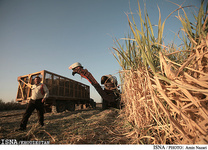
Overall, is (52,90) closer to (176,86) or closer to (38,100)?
(38,100)

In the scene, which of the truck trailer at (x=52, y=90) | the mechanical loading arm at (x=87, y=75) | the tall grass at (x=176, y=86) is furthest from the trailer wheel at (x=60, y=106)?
the tall grass at (x=176, y=86)

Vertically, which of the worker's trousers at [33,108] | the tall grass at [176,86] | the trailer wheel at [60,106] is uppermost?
the tall grass at [176,86]

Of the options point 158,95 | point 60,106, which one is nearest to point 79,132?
point 158,95

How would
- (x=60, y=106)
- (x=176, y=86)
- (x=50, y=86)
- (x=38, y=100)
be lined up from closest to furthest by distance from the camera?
(x=176, y=86) < (x=38, y=100) < (x=50, y=86) < (x=60, y=106)

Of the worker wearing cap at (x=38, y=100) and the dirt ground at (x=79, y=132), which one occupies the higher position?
the worker wearing cap at (x=38, y=100)

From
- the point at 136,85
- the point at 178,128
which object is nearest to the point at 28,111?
the point at 136,85

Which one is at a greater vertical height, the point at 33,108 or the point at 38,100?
the point at 38,100

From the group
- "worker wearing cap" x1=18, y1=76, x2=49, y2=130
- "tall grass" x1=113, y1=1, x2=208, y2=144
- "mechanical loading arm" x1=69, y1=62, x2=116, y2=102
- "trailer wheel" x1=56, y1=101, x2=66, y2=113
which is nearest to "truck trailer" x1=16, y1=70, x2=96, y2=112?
"trailer wheel" x1=56, y1=101, x2=66, y2=113

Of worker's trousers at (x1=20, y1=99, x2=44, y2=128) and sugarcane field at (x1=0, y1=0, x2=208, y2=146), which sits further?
worker's trousers at (x1=20, y1=99, x2=44, y2=128)

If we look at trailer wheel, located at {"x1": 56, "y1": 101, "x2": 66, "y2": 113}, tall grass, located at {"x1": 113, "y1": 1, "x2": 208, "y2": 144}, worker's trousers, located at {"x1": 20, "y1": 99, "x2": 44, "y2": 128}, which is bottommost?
trailer wheel, located at {"x1": 56, "y1": 101, "x2": 66, "y2": 113}

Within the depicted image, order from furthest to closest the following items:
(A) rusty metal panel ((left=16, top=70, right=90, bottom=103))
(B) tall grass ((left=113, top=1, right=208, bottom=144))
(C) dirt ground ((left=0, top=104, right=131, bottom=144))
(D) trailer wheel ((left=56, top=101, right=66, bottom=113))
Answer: (D) trailer wheel ((left=56, top=101, right=66, bottom=113))
(A) rusty metal panel ((left=16, top=70, right=90, bottom=103))
(C) dirt ground ((left=0, top=104, right=131, bottom=144))
(B) tall grass ((left=113, top=1, right=208, bottom=144))

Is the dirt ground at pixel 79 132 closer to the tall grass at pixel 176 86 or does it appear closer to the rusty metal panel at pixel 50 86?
the tall grass at pixel 176 86

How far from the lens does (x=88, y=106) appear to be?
12992 mm

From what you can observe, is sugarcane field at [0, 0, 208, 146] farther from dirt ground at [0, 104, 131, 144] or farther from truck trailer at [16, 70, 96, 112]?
truck trailer at [16, 70, 96, 112]
